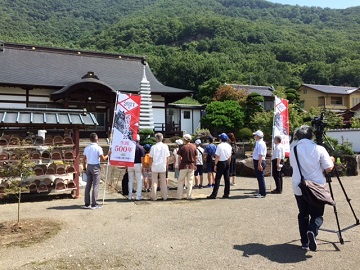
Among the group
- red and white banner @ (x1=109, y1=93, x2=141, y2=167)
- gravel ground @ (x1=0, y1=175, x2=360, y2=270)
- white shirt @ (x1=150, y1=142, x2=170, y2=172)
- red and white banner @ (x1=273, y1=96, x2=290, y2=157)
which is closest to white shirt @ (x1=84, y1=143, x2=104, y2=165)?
red and white banner @ (x1=109, y1=93, x2=141, y2=167)

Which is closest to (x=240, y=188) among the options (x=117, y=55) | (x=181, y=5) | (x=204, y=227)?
(x=204, y=227)

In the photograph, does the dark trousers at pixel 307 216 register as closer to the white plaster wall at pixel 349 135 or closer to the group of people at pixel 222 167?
the group of people at pixel 222 167

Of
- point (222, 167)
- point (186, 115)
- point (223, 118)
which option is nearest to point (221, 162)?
point (222, 167)

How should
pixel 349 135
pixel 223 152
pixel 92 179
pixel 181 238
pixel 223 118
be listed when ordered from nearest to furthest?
pixel 181 238 < pixel 92 179 < pixel 223 152 < pixel 349 135 < pixel 223 118

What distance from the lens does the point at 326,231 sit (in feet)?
16.3

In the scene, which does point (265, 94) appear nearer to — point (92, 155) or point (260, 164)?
point (260, 164)

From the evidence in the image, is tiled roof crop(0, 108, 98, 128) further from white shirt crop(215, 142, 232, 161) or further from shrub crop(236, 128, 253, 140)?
shrub crop(236, 128, 253, 140)

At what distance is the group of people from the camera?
433cm

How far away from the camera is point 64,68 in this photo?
A: 24219mm

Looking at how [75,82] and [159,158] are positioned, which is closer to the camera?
[159,158]

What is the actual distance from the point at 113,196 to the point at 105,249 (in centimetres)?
401

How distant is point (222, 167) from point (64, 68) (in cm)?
1942

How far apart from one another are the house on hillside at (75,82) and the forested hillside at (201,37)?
16361 millimetres

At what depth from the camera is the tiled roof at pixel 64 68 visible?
21031 mm
